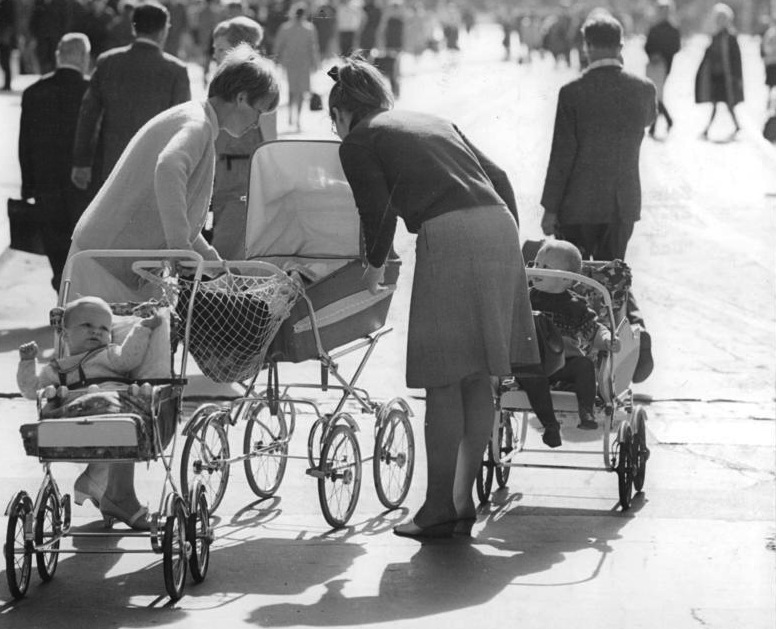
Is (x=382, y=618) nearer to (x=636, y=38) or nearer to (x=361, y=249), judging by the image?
(x=361, y=249)

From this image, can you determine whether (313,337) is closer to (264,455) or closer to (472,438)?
(264,455)

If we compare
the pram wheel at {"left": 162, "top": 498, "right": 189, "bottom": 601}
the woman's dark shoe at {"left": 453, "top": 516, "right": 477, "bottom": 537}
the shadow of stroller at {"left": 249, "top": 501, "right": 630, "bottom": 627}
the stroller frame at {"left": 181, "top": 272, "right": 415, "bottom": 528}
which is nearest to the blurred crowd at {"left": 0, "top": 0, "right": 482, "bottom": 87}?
the stroller frame at {"left": 181, "top": 272, "right": 415, "bottom": 528}

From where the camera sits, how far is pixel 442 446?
→ 710 cm

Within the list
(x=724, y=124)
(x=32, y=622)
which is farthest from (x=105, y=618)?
(x=724, y=124)

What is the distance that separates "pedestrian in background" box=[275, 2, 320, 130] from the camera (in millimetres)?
22969

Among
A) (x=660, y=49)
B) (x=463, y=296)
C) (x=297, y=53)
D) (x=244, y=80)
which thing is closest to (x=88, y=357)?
(x=244, y=80)

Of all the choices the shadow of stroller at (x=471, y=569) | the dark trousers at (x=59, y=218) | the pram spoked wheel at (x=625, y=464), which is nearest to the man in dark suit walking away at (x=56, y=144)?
the dark trousers at (x=59, y=218)

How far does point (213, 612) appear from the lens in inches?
238

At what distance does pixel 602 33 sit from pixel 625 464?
3.07 m

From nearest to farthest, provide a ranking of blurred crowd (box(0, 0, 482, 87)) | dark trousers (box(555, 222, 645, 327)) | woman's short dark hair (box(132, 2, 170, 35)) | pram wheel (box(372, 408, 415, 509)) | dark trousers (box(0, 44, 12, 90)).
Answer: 1. pram wheel (box(372, 408, 415, 509))
2. dark trousers (box(555, 222, 645, 327))
3. woman's short dark hair (box(132, 2, 170, 35))
4. blurred crowd (box(0, 0, 482, 87))
5. dark trousers (box(0, 44, 12, 90))

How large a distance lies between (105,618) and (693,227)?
34.8 feet

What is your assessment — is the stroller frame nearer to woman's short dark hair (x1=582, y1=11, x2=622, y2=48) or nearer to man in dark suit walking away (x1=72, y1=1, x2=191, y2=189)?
woman's short dark hair (x1=582, y1=11, x2=622, y2=48)

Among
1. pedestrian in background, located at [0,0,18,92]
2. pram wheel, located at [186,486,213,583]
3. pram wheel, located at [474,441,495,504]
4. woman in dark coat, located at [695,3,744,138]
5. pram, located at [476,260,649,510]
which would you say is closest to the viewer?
pram wheel, located at [186,486,213,583]

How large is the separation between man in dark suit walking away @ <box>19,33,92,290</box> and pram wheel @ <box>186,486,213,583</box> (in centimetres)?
558
